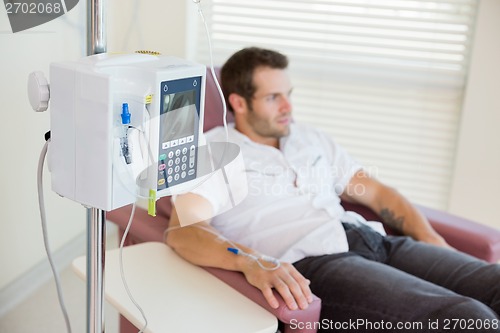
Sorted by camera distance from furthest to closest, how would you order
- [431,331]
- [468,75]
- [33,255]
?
[468,75] → [33,255] → [431,331]

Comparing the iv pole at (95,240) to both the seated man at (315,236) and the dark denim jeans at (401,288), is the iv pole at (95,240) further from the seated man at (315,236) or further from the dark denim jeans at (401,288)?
the dark denim jeans at (401,288)

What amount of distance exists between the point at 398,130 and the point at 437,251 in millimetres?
963

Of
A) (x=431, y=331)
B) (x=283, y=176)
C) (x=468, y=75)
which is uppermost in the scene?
(x=468, y=75)

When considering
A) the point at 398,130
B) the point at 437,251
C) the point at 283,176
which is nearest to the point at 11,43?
the point at 283,176

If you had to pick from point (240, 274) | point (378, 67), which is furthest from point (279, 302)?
point (378, 67)

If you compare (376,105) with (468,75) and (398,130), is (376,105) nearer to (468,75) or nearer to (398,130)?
(398,130)

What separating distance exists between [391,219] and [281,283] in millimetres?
769

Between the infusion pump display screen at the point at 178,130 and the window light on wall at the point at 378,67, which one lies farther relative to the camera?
the window light on wall at the point at 378,67

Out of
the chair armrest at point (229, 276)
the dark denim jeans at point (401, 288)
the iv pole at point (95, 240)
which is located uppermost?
the iv pole at point (95, 240)

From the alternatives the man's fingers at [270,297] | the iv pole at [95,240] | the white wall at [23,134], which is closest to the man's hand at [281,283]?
the man's fingers at [270,297]

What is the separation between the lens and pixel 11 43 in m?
2.07

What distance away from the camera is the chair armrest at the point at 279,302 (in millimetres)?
1572

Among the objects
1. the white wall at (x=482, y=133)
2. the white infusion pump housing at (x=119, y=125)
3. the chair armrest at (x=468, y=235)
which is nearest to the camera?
the white infusion pump housing at (x=119, y=125)

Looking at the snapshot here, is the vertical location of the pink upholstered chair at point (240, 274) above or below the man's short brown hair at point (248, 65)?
below
